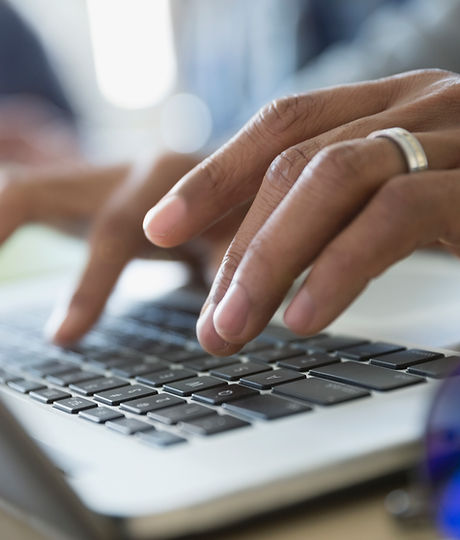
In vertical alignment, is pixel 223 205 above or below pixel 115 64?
below

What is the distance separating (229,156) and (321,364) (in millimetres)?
145

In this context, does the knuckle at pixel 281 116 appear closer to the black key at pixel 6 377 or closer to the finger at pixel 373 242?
the finger at pixel 373 242

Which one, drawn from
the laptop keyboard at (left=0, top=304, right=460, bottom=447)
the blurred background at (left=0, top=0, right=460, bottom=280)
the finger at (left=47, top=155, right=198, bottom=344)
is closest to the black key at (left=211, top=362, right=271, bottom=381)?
the laptop keyboard at (left=0, top=304, right=460, bottom=447)

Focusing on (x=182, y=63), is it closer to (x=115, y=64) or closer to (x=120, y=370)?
(x=115, y=64)

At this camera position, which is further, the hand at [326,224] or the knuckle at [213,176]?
the knuckle at [213,176]

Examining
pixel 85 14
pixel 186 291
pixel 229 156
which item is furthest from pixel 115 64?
pixel 229 156

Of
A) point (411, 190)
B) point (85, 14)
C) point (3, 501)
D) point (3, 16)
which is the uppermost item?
point (85, 14)

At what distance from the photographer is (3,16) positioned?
2.48 meters

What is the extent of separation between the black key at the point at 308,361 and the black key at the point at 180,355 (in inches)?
3.3

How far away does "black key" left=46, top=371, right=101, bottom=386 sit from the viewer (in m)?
0.45

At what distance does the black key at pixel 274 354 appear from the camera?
0.43m

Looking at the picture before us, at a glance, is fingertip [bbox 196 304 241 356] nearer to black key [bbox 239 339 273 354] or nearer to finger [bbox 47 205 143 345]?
black key [bbox 239 339 273 354]

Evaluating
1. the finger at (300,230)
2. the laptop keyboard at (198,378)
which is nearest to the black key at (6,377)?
the laptop keyboard at (198,378)

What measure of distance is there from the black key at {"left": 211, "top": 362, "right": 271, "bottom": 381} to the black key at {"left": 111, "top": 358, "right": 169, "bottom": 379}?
0.17 feet
